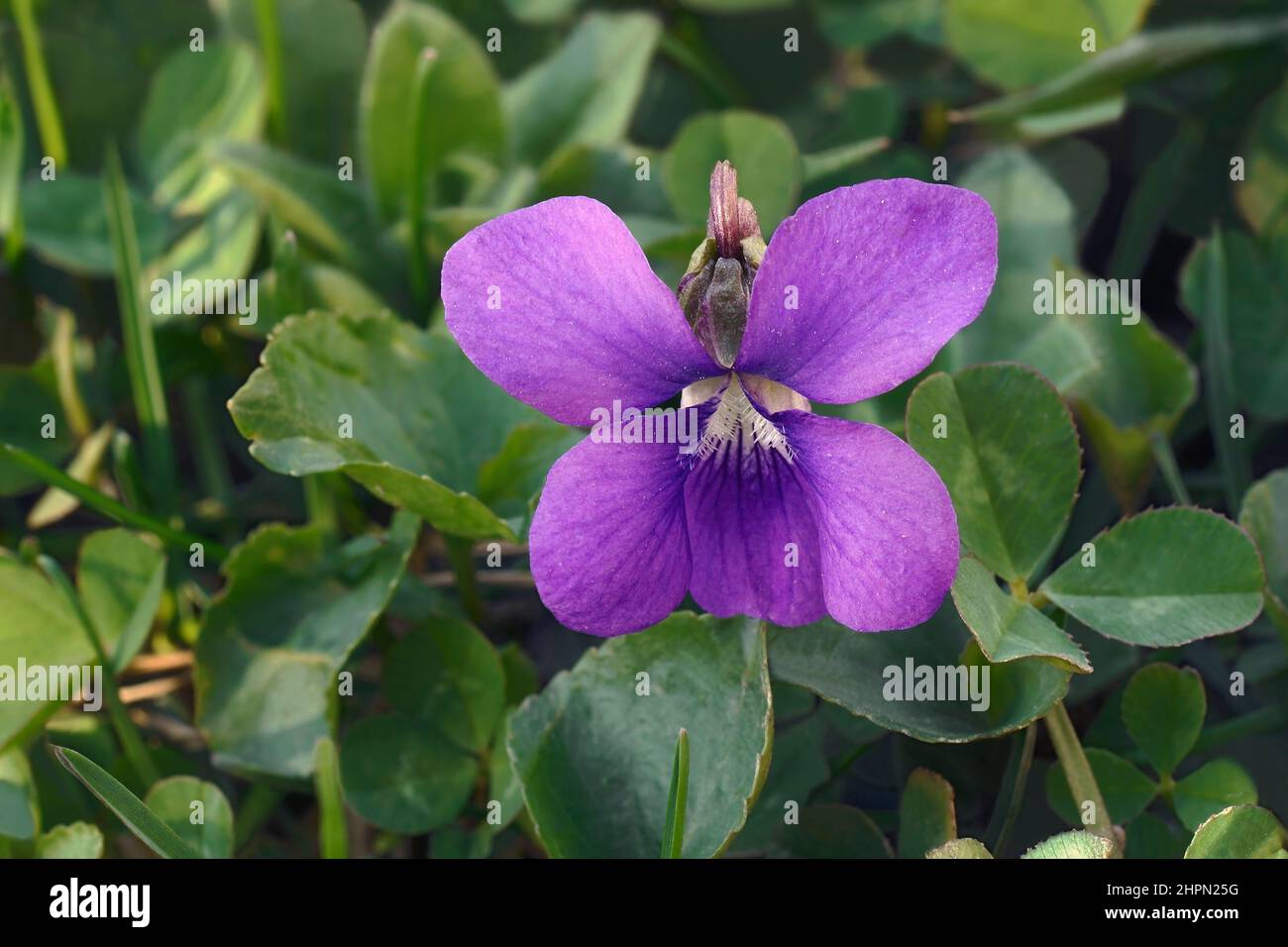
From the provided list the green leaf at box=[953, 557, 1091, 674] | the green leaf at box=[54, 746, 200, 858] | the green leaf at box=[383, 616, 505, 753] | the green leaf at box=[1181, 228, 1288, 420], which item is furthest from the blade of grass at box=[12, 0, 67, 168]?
the green leaf at box=[1181, 228, 1288, 420]

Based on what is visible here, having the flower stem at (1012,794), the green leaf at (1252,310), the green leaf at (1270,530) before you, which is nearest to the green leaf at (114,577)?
the flower stem at (1012,794)

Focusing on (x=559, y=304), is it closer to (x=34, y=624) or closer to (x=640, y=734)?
(x=640, y=734)

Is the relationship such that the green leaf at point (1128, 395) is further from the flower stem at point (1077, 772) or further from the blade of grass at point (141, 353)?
the blade of grass at point (141, 353)

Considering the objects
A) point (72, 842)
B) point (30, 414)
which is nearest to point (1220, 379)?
point (72, 842)

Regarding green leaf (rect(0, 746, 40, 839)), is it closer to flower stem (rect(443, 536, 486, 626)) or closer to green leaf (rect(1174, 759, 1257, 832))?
flower stem (rect(443, 536, 486, 626))

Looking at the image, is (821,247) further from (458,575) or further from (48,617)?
(48,617)
